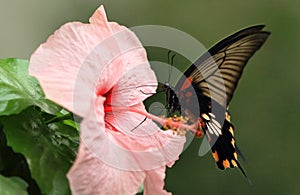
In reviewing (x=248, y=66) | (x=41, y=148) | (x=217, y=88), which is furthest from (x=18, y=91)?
(x=248, y=66)

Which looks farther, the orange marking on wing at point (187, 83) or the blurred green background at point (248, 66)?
the blurred green background at point (248, 66)

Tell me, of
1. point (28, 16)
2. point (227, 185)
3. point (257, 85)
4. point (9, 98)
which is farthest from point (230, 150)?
point (28, 16)

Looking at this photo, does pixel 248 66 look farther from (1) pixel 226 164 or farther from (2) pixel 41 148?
(2) pixel 41 148

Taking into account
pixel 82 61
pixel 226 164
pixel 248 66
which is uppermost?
pixel 82 61

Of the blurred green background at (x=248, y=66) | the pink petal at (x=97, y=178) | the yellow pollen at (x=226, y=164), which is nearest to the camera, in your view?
the pink petal at (x=97, y=178)

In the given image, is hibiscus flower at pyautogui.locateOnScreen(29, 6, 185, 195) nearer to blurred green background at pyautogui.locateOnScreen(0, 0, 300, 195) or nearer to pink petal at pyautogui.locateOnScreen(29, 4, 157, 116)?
pink petal at pyautogui.locateOnScreen(29, 4, 157, 116)

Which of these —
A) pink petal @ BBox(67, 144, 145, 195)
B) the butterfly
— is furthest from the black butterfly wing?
pink petal @ BBox(67, 144, 145, 195)

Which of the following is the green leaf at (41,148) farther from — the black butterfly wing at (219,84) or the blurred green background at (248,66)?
the blurred green background at (248,66)

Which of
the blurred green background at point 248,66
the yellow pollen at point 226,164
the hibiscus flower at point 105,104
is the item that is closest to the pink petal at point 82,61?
the hibiscus flower at point 105,104
